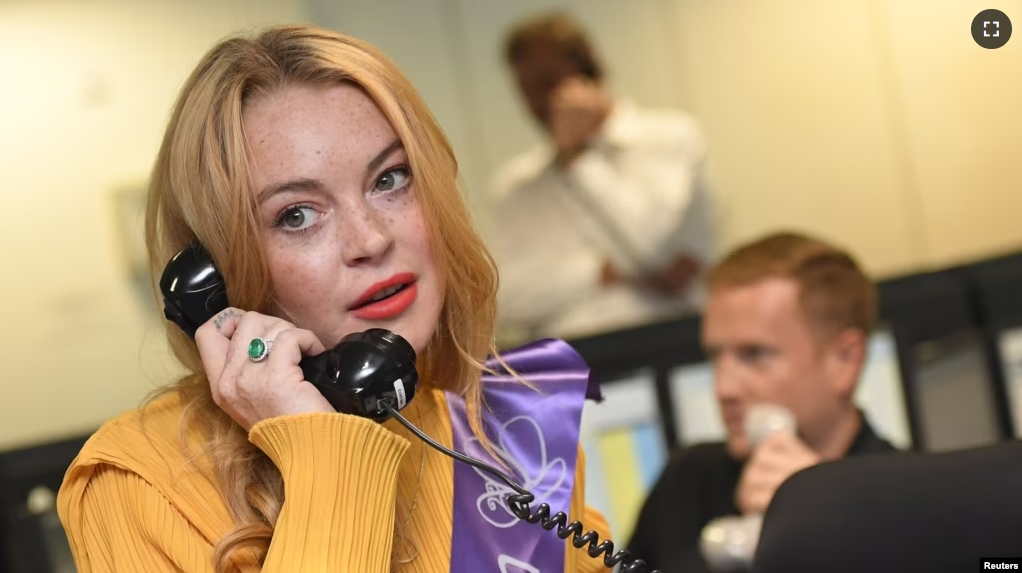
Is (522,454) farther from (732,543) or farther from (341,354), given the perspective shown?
(732,543)

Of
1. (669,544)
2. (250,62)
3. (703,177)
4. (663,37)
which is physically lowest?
(669,544)

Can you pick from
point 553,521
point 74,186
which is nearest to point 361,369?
point 553,521

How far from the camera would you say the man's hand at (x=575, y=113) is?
331 cm

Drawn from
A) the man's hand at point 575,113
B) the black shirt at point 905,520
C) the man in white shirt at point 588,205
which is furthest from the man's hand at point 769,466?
the man's hand at point 575,113

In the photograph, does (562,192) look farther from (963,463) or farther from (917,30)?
(963,463)

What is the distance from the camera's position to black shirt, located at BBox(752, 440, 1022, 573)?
798 millimetres

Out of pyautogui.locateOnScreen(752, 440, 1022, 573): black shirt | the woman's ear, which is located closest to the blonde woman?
pyautogui.locateOnScreen(752, 440, 1022, 573): black shirt

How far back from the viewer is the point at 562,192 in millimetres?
3395

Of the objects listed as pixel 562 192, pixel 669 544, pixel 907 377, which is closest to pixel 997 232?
pixel 907 377

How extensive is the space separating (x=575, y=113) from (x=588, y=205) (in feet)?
0.80

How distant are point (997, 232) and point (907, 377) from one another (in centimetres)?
82

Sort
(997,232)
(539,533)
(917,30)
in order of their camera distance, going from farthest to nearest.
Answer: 1. (997,232)
2. (539,533)
3. (917,30)

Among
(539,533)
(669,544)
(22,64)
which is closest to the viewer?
(539,533)

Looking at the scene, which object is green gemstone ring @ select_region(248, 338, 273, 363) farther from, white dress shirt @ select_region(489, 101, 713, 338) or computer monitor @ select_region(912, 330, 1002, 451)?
white dress shirt @ select_region(489, 101, 713, 338)
